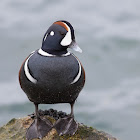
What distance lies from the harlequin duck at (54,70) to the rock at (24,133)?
0.46 meters

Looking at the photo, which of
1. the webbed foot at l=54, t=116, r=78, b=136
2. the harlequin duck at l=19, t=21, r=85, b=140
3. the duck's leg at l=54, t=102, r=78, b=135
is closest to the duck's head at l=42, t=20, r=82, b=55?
the harlequin duck at l=19, t=21, r=85, b=140

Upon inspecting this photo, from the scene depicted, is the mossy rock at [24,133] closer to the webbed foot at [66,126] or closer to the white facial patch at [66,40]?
the webbed foot at [66,126]

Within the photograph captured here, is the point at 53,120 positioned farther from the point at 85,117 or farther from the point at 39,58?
the point at 85,117

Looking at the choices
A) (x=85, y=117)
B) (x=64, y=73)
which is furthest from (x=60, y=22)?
(x=85, y=117)

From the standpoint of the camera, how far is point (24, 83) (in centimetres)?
516

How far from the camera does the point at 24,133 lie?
5461 millimetres

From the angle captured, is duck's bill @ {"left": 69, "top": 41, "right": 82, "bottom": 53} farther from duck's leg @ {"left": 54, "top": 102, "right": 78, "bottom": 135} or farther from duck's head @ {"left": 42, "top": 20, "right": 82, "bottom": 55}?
duck's leg @ {"left": 54, "top": 102, "right": 78, "bottom": 135}

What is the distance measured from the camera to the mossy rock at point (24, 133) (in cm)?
534

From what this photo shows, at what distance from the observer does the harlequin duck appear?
497 centimetres

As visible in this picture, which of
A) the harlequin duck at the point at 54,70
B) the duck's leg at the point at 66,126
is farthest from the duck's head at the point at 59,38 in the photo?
the duck's leg at the point at 66,126

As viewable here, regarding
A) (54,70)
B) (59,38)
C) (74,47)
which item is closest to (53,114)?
(54,70)

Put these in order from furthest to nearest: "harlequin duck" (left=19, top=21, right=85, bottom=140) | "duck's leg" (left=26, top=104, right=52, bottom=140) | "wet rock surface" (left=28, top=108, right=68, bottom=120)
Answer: "wet rock surface" (left=28, top=108, right=68, bottom=120), "duck's leg" (left=26, top=104, right=52, bottom=140), "harlequin duck" (left=19, top=21, right=85, bottom=140)

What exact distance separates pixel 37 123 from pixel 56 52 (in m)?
1.01

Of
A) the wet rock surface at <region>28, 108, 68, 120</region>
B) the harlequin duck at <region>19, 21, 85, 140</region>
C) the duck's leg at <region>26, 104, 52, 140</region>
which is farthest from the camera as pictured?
the wet rock surface at <region>28, 108, 68, 120</region>
